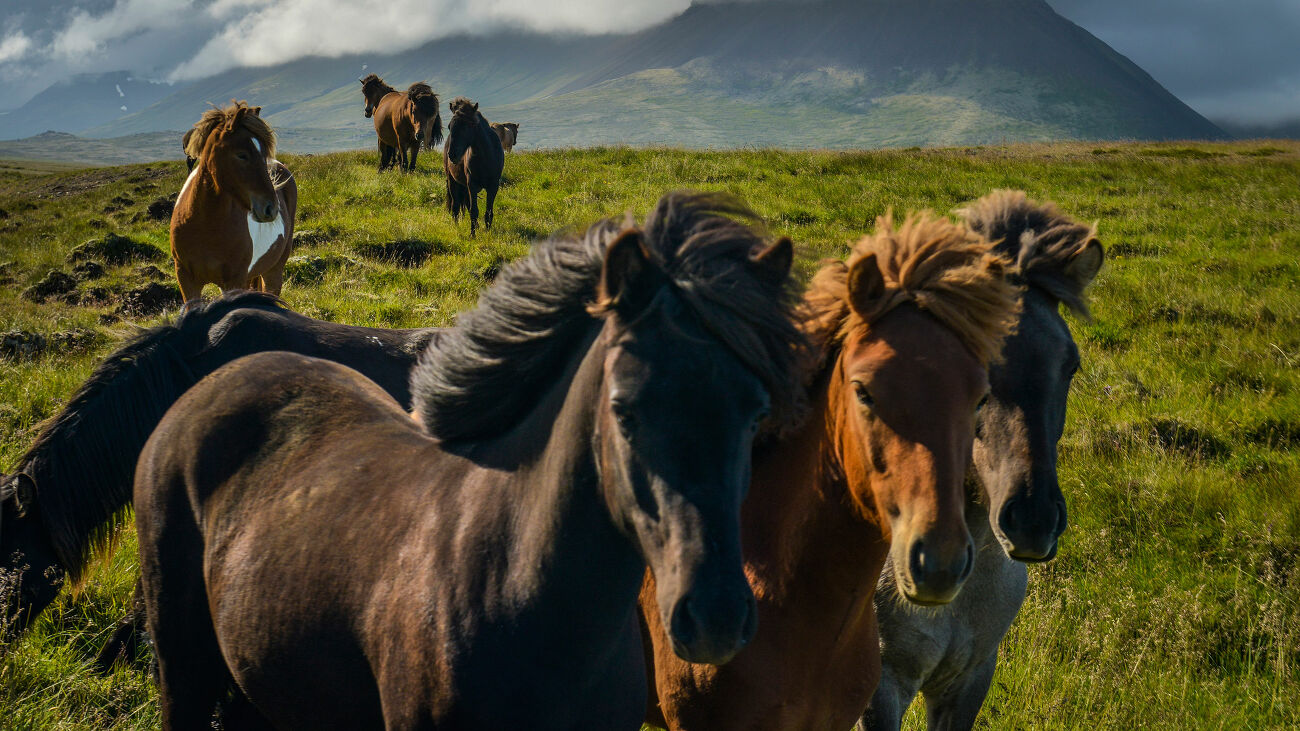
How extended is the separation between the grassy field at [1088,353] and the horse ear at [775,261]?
399 millimetres

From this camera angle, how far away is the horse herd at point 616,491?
188 cm

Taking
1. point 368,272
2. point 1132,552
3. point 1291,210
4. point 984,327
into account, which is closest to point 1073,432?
point 1132,552

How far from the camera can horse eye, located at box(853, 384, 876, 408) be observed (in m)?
2.38

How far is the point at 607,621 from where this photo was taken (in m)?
2.08

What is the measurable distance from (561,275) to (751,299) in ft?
1.74

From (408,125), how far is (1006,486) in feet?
63.8

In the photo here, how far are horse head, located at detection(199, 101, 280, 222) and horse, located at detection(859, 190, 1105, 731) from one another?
242 inches

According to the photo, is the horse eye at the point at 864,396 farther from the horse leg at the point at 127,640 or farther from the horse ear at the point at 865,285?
the horse leg at the point at 127,640

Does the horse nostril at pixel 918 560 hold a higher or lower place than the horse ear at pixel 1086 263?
lower

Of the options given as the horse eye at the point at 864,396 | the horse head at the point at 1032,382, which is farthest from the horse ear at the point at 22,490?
the horse head at the point at 1032,382

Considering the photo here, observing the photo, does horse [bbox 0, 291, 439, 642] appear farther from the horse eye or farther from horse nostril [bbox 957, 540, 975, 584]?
horse nostril [bbox 957, 540, 975, 584]

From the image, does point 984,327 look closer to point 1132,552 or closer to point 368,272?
point 1132,552

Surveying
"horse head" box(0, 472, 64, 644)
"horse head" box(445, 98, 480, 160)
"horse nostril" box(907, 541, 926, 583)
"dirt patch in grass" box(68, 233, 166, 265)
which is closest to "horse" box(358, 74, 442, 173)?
"horse head" box(445, 98, 480, 160)

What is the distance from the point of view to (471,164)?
13.9m
